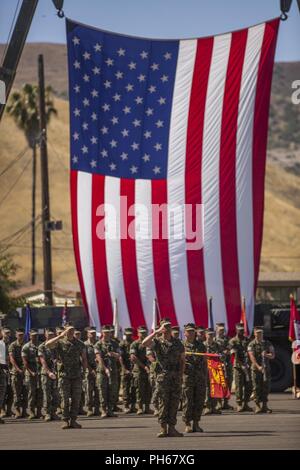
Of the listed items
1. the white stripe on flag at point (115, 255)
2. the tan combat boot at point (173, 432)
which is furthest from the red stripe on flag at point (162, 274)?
the tan combat boot at point (173, 432)

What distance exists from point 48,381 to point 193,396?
→ 369cm

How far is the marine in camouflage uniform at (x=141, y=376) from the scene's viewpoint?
22359 mm

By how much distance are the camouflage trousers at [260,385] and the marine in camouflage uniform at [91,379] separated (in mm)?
2665

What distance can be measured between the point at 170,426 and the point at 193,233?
4.79m

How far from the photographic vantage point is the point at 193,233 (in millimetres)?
21469

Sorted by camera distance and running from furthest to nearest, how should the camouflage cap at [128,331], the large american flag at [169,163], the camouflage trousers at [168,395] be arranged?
the camouflage cap at [128,331] < the large american flag at [169,163] < the camouflage trousers at [168,395]

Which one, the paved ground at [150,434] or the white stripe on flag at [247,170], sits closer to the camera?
the paved ground at [150,434]

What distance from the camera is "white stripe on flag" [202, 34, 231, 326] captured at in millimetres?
21406

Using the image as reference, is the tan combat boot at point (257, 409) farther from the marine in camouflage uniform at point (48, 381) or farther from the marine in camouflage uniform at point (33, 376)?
the marine in camouflage uniform at point (33, 376)

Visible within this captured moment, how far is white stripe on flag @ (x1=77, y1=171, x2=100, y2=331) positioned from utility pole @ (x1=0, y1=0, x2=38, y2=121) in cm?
470

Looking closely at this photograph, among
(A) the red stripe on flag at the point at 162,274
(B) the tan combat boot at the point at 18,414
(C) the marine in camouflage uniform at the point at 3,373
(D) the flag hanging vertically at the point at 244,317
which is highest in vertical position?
(A) the red stripe on flag at the point at 162,274

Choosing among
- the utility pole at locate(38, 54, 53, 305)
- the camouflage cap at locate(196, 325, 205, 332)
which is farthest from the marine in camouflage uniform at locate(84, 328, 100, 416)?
the utility pole at locate(38, 54, 53, 305)

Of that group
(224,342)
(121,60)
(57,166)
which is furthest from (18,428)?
(57,166)

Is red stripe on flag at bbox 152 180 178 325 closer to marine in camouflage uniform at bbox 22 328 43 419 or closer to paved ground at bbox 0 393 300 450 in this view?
paved ground at bbox 0 393 300 450
